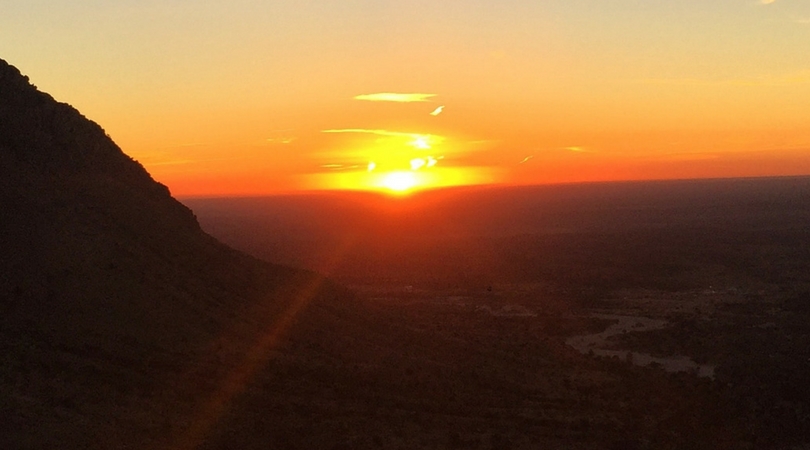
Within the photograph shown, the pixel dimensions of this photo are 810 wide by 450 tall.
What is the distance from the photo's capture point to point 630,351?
3167 centimetres

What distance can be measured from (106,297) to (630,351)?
20.9 m

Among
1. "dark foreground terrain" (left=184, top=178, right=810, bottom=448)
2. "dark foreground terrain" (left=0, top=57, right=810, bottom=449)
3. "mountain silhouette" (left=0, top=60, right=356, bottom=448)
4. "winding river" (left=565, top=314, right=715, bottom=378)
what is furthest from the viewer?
"winding river" (left=565, top=314, right=715, bottom=378)

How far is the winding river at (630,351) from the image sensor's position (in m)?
28.6

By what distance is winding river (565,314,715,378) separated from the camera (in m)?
28.6

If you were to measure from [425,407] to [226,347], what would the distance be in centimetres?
572

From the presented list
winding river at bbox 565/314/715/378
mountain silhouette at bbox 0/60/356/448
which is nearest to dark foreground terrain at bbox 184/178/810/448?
winding river at bbox 565/314/715/378

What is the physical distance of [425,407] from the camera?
801 inches

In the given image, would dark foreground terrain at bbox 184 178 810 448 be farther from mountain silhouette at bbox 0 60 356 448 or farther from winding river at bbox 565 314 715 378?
Result: mountain silhouette at bbox 0 60 356 448

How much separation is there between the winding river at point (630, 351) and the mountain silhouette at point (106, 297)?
11436 mm

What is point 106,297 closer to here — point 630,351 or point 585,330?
point 630,351

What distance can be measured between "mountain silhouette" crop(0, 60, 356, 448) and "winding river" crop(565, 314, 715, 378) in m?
11.4

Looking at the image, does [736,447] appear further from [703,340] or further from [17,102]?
[17,102]

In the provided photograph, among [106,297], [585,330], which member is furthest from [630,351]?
[106,297]

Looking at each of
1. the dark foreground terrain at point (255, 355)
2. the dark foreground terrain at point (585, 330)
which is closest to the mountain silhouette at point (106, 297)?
the dark foreground terrain at point (255, 355)
